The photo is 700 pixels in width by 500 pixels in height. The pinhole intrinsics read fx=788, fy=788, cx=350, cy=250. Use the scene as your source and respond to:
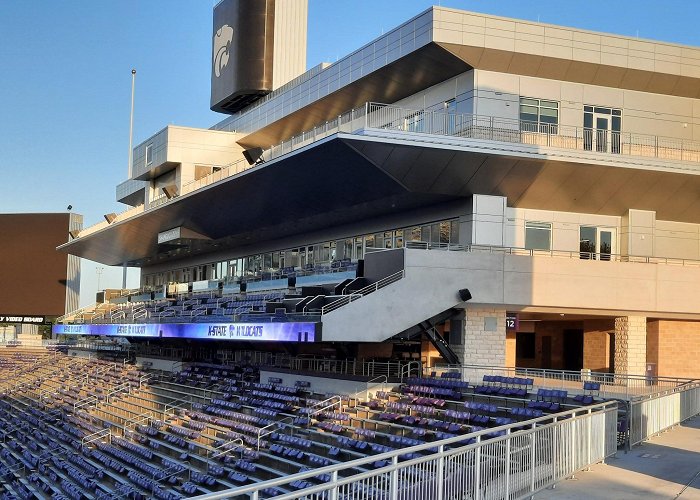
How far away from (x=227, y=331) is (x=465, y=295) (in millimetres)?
9875

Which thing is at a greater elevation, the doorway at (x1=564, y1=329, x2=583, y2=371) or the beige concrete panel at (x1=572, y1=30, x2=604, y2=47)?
the beige concrete panel at (x1=572, y1=30, x2=604, y2=47)

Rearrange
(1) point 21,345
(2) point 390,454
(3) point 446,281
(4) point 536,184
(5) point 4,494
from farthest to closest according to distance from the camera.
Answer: (1) point 21,345 < (4) point 536,184 < (3) point 446,281 < (5) point 4,494 < (2) point 390,454

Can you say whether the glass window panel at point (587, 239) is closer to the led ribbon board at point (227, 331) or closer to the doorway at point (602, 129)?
the doorway at point (602, 129)

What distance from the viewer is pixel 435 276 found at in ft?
90.9

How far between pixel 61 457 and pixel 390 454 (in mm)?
24292

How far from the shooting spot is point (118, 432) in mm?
30656

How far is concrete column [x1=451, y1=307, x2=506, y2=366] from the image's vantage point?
95.5 ft

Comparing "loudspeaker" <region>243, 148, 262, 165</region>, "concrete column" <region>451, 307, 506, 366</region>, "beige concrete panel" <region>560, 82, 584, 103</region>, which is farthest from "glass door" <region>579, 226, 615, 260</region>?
"loudspeaker" <region>243, 148, 262, 165</region>

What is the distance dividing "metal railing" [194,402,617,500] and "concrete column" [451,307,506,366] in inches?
593

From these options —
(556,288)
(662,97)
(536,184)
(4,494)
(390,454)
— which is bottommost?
(4,494)

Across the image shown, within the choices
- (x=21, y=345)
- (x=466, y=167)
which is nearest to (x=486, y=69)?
(x=466, y=167)

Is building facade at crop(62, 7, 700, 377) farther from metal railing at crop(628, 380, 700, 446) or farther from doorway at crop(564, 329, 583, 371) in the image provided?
metal railing at crop(628, 380, 700, 446)

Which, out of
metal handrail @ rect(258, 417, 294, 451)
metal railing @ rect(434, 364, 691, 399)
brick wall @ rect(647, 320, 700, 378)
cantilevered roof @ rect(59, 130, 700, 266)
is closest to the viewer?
metal railing @ rect(434, 364, 691, 399)

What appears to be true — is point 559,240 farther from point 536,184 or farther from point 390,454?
point 390,454
